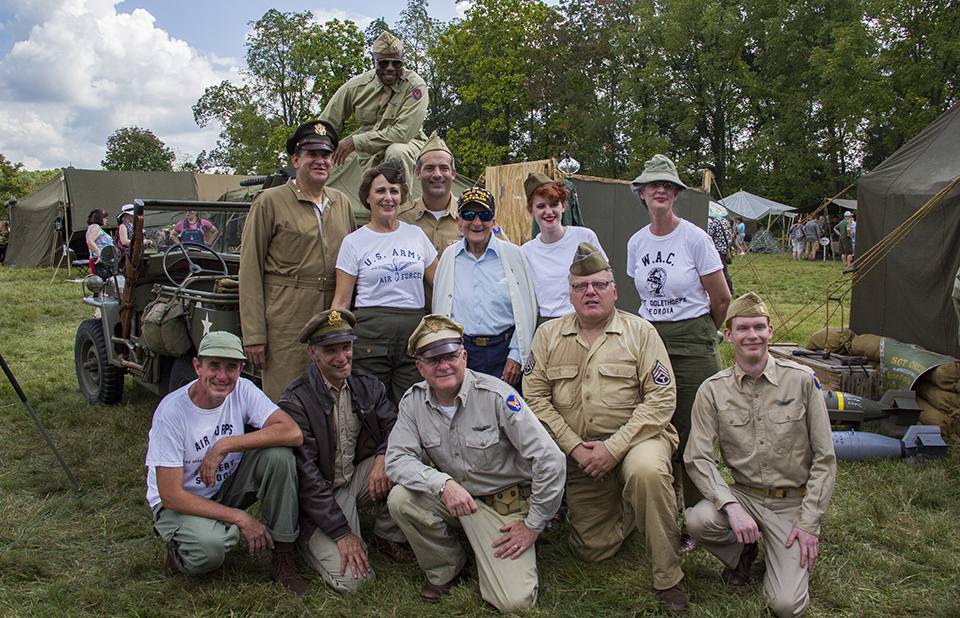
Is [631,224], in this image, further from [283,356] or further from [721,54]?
[721,54]

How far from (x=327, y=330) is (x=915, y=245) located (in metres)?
5.59

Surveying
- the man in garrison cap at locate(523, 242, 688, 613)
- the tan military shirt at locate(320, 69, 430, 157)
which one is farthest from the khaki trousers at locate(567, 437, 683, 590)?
the tan military shirt at locate(320, 69, 430, 157)

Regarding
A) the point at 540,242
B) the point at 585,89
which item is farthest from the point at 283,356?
the point at 585,89

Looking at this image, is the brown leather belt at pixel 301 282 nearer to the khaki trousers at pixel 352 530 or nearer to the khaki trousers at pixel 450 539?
the khaki trousers at pixel 352 530

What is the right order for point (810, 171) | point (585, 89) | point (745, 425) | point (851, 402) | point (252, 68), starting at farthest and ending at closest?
point (252, 68)
point (585, 89)
point (810, 171)
point (851, 402)
point (745, 425)

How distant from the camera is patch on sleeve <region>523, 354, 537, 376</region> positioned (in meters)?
3.32

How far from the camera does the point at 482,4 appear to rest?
2430 centimetres

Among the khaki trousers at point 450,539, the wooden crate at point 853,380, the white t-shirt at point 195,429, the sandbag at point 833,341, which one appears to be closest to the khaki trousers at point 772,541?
the khaki trousers at point 450,539

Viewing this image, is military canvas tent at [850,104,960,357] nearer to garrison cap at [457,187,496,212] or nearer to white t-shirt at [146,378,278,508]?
garrison cap at [457,187,496,212]

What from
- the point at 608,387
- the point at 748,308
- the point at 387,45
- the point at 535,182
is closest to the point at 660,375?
the point at 608,387

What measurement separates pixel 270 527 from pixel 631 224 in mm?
7088

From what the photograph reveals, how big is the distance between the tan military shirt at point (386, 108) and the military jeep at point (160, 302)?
1.41m

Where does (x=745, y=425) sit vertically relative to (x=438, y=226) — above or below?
below

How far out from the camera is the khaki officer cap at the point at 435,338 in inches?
114
